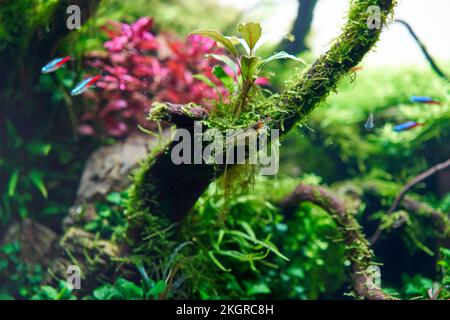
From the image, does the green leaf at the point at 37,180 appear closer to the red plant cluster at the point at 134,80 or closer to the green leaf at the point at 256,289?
the red plant cluster at the point at 134,80

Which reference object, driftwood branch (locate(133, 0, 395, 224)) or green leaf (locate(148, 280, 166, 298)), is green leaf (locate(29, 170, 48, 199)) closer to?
green leaf (locate(148, 280, 166, 298))

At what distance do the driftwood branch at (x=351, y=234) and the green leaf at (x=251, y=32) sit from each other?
141 cm

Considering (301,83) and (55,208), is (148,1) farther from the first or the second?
(301,83)

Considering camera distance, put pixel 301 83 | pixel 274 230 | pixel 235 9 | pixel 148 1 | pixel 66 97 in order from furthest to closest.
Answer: pixel 235 9 → pixel 148 1 → pixel 66 97 → pixel 274 230 → pixel 301 83

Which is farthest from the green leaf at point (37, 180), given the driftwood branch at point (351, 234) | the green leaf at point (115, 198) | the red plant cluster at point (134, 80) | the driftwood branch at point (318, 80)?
the driftwood branch at point (351, 234)

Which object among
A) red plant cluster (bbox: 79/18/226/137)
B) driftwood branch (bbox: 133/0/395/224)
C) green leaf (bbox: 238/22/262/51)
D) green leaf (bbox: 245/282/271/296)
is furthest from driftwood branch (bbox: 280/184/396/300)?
green leaf (bbox: 238/22/262/51)

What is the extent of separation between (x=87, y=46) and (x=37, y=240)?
1.98 meters

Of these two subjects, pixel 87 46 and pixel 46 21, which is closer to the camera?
pixel 46 21

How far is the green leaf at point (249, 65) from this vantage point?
1.97 metres

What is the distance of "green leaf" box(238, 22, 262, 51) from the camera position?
196cm

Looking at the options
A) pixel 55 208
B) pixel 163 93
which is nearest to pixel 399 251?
pixel 163 93

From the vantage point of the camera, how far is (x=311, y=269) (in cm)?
329

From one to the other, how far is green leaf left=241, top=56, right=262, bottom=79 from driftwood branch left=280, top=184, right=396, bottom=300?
1.30 m

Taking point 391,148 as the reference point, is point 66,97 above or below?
above
